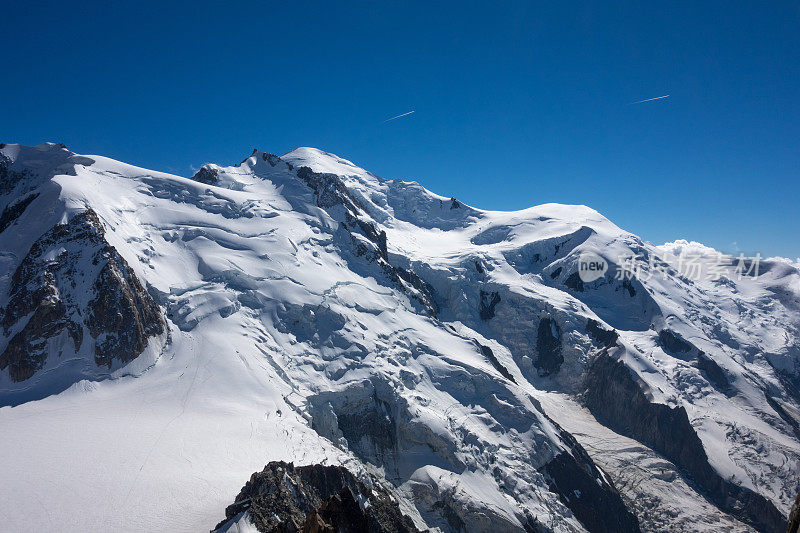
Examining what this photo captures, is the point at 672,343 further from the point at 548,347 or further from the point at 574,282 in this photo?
the point at 574,282

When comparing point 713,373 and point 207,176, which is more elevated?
point 207,176

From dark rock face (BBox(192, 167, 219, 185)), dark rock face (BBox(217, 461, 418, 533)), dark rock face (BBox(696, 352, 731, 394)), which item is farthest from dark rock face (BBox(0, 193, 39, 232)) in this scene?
dark rock face (BBox(696, 352, 731, 394))

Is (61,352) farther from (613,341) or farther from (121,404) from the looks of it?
(613,341)

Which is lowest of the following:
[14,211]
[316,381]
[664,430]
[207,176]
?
[664,430]

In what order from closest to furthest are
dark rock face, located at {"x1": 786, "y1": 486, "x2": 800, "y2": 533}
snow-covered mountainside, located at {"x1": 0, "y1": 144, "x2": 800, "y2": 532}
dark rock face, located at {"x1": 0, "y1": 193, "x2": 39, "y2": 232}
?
dark rock face, located at {"x1": 786, "y1": 486, "x2": 800, "y2": 533}, snow-covered mountainside, located at {"x1": 0, "y1": 144, "x2": 800, "y2": 532}, dark rock face, located at {"x1": 0, "y1": 193, "x2": 39, "y2": 232}

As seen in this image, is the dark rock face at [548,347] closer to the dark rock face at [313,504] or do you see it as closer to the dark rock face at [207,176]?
the dark rock face at [313,504]

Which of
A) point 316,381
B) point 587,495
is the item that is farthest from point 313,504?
point 587,495

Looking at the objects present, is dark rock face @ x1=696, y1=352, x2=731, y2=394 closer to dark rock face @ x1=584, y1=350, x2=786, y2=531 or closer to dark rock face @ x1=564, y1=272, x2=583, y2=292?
dark rock face @ x1=584, y1=350, x2=786, y2=531
